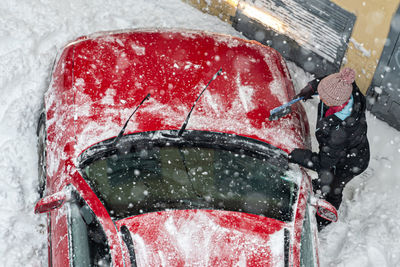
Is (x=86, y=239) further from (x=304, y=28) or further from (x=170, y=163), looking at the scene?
(x=304, y=28)

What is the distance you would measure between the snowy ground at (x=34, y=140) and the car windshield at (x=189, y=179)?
3.98 feet

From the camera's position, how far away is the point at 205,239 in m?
2.99

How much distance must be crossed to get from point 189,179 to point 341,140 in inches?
46.5

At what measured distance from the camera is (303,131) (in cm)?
382

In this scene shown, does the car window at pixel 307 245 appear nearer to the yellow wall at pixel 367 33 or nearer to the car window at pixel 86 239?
the car window at pixel 86 239

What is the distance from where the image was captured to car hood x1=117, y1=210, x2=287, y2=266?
115 inches

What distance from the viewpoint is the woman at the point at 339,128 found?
3.19 meters

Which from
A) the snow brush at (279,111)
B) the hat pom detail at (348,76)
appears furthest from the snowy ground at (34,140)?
the hat pom detail at (348,76)

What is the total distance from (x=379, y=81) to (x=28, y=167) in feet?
12.2

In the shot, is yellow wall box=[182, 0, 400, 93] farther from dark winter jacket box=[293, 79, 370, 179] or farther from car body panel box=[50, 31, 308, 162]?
dark winter jacket box=[293, 79, 370, 179]

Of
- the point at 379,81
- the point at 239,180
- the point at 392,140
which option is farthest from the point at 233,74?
the point at 392,140

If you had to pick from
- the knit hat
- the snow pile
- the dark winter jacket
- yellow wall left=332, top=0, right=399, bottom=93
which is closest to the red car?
the dark winter jacket

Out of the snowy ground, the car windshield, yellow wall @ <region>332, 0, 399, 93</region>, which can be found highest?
yellow wall @ <region>332, 0, 399, 93</region>

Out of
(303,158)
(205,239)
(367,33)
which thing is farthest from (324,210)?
(367,33)
